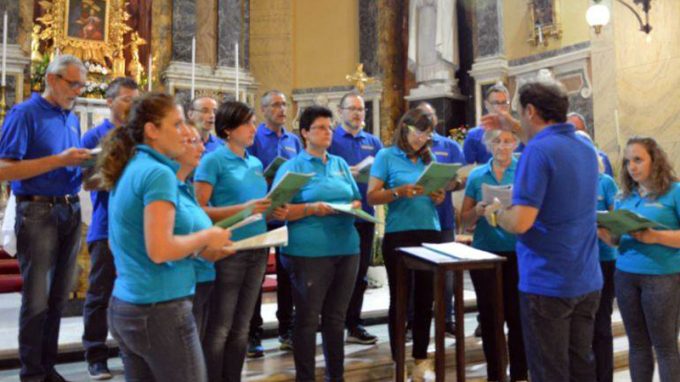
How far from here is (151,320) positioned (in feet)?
6.56

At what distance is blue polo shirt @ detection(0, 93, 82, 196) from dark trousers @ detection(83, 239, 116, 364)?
390 millimetres

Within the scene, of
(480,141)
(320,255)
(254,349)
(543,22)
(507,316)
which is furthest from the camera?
(543,22)

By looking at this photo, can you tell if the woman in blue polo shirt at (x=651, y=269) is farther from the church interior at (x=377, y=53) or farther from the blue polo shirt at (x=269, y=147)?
the church interior at (x=377, y=53)

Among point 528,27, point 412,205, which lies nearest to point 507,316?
point 412,205

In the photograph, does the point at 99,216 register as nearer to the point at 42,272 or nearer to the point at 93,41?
the point at 42,272

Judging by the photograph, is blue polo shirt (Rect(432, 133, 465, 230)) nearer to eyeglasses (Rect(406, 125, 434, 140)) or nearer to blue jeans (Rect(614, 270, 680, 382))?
eyeglasses (Rect(406, 125, 434, 140))

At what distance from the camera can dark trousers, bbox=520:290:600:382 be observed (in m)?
2.57

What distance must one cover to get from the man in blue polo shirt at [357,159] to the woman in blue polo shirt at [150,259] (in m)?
2.35

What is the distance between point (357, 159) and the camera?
15.3ft

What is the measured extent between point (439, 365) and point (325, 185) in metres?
1.10

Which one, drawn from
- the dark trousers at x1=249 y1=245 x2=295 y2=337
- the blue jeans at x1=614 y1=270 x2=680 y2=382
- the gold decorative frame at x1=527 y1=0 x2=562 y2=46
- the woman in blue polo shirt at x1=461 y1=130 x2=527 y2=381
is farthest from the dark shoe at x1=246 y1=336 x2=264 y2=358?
the gold decorative frame at x1=527 y1=0 x2=562 y2=46

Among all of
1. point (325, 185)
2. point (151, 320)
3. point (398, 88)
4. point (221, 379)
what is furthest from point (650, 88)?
point (151, 320)

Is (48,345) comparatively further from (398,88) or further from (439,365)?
(398,88)

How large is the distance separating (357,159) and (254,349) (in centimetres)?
149
